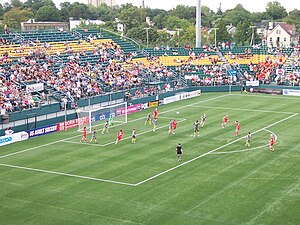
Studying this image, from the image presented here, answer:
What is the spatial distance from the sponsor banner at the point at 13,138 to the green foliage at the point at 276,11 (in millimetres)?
156621

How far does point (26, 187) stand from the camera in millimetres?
32094

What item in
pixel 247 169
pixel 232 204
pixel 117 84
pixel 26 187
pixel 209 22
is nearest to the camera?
pixel 232 204

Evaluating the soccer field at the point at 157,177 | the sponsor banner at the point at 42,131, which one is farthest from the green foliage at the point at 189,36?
the sponsor banner at the point at 42,131

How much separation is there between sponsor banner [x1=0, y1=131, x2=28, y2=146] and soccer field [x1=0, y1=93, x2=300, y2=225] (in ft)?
2.24

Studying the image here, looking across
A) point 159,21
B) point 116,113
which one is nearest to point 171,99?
point 116,113

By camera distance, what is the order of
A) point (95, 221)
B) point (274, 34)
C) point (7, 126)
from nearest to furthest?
point (95, 221)
point (7, 126)
point (274, 34)

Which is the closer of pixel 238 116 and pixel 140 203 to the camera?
pixel 140 203

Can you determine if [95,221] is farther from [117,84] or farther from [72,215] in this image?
[117,84]

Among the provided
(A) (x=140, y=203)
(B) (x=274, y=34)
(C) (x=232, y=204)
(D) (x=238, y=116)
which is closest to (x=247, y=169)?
(C) (x=232, y=204)

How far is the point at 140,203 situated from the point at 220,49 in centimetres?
6136

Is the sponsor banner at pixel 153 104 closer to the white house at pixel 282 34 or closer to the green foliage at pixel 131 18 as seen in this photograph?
the white house at pixel 282 34

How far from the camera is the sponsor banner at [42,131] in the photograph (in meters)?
46.8

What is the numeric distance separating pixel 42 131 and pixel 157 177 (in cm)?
1790

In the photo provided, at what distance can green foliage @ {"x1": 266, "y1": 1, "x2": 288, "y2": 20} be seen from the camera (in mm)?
187125
